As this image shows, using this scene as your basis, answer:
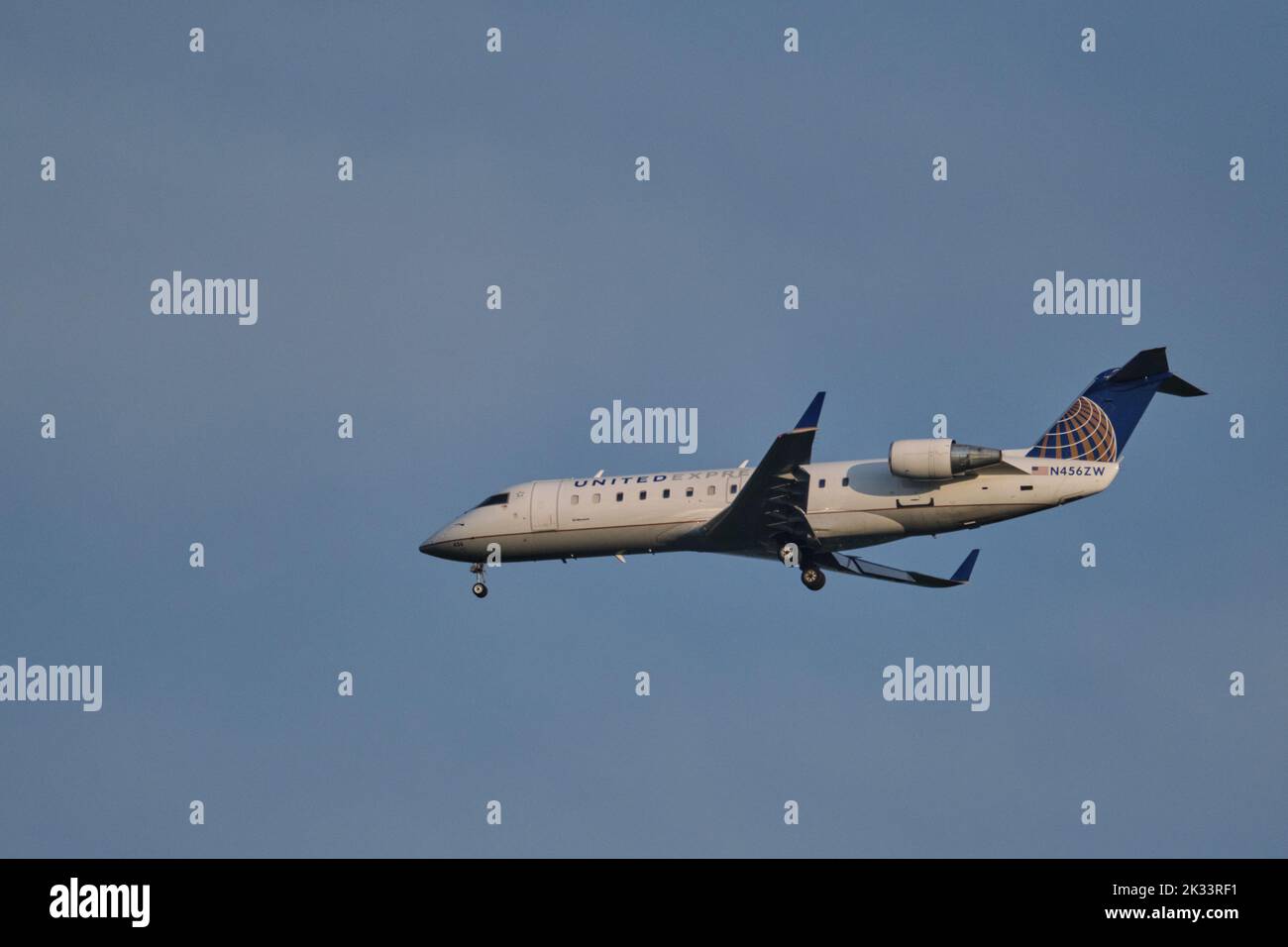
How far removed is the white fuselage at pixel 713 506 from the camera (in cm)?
3881

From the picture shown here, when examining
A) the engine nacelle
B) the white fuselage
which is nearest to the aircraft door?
the white fuselage

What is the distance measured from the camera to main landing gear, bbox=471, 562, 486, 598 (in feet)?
144

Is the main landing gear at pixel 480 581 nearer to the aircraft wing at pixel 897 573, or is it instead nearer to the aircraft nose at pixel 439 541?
the aircraft nose at pixel 439 541

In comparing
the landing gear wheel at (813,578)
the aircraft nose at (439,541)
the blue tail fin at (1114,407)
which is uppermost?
the blue tail fin at (1114,407)

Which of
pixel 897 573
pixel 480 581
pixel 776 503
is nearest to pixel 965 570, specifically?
pixel 897 573

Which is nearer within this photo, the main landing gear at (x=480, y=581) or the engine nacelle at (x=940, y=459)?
the engine nacelle at (x=940, y=459)

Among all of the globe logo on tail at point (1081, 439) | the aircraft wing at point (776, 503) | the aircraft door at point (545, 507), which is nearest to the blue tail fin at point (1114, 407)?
the globe logo on tail at point (1081, 439)

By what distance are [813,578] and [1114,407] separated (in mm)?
7317

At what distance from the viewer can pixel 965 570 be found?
43.9m

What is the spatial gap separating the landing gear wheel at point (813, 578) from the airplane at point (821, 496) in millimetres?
21

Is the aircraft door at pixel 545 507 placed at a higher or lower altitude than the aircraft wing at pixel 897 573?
higher

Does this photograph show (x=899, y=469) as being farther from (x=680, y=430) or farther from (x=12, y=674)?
(x=12, y=674)

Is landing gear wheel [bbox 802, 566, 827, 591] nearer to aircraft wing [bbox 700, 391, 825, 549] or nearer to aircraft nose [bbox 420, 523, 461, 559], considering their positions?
aircraft wing [bbox 700, 391, 825, 549]

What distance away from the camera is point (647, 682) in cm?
3912
